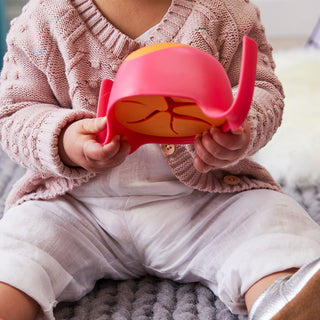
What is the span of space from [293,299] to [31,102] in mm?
439

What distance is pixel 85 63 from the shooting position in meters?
0.69

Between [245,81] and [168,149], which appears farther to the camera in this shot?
[168,149]

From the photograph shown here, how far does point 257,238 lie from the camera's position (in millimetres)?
607

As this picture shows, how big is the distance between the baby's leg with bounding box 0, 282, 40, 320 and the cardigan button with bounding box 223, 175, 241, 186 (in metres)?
0.30

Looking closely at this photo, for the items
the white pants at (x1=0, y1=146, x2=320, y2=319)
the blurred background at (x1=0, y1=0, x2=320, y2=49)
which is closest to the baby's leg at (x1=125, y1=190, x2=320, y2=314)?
the white pants at (x1=0, y1=146, x2=320, y2=319)

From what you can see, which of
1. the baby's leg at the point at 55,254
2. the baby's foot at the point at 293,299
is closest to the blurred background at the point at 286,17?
the baby's leg at the point at 55,254

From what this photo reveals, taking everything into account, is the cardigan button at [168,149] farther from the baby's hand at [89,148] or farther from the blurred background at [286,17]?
the blurred background at [286,17]

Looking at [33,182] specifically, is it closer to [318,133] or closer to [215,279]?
[215,279]

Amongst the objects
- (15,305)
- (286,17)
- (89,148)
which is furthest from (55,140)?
(286,17)

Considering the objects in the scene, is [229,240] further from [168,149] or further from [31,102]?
[31,102]

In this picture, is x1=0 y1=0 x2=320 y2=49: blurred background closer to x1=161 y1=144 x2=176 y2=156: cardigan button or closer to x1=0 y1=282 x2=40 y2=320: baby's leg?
x1=161 y1=144 x2=176 y2=156: cardigan button

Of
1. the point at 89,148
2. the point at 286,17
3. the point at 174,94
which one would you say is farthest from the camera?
the point at 286,17

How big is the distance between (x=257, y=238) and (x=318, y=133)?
0.50 metres

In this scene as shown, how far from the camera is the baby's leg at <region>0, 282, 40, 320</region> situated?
1.74 ft
